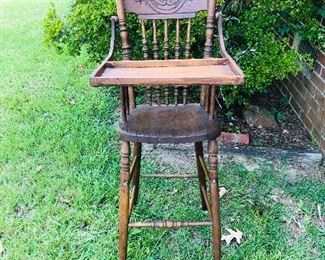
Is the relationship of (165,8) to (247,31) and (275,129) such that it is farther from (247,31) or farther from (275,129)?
(275,129)

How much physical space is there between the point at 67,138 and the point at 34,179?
0.45 meters

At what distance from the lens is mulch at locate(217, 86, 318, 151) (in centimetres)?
262

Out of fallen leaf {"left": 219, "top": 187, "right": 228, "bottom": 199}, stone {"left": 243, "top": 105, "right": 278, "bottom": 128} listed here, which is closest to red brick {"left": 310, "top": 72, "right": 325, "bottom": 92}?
stone {"left": 243, "top": 105, "right": 278, "bottom": 128}

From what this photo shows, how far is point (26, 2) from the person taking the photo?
19.6ft

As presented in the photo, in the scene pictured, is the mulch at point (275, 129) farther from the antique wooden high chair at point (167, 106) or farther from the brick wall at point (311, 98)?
the antique wooden high chair at point (167, 106)

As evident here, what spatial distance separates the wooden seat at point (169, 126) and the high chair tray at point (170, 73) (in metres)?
0.23

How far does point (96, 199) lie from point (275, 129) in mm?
1422

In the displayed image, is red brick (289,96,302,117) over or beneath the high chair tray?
beneath

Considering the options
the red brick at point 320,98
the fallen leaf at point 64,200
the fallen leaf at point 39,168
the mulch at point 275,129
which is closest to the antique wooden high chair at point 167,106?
the fallen leaf at point 64,200

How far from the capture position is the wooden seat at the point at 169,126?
148cm

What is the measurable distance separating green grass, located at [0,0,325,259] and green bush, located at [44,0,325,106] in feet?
1.90

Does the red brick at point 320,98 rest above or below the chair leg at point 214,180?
below

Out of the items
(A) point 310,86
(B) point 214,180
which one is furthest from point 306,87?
(B) point 214,180

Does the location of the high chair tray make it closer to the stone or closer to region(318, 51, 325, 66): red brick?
region(318, 51, 325, 66): red brick
